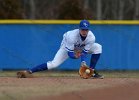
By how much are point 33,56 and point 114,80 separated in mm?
3999

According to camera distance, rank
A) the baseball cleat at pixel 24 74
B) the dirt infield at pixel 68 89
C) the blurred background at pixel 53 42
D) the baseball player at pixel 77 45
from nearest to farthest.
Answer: the dirt infield at pixel 68 89 < the baseball player at pixel 77 45 < the baseball cleat at pixel 24 74 < the blurred background at pixel 53 42

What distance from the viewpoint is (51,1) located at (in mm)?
28688

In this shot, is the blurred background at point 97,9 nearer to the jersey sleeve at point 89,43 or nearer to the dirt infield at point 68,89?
the jersey sleeve at point 89,43

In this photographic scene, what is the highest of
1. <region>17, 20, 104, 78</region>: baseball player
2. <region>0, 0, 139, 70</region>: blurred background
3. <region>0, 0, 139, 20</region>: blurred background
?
<region>17, 20, 104, 78</region>: baseball player

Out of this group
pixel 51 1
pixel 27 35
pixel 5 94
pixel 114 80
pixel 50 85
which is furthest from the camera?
pixel 51 1

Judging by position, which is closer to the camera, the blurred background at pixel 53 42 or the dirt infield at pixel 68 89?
the dirt infield at pixel 68 89

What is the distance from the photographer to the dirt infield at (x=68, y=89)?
30.9ft

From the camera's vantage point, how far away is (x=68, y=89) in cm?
1019

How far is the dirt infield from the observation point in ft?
30.9

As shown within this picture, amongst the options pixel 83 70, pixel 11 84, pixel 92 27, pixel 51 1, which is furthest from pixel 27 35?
pixel 51 1

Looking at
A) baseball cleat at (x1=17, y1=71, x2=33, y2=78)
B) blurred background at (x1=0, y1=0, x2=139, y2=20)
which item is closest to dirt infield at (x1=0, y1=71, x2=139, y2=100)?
baseball cleat at (x1=17, y1=71, x2=33, y2=78)

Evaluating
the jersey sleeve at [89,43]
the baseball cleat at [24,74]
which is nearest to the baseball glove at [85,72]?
the jersey sleeve at [89,43]

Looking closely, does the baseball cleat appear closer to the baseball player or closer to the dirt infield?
the baseball player

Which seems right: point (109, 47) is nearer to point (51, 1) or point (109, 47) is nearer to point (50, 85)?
point (50, 85)
